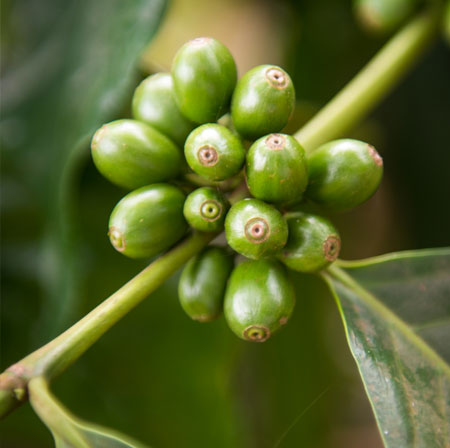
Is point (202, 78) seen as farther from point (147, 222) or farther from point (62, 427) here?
point (62, 427)

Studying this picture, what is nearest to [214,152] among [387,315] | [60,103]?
[387,315]

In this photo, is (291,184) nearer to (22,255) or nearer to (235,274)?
(235,274)

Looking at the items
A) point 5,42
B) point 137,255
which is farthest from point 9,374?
point 5,42

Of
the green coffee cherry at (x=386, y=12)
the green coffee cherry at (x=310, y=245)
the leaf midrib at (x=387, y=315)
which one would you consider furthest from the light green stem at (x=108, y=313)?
the green coffee cherry at (x=386, y=12)

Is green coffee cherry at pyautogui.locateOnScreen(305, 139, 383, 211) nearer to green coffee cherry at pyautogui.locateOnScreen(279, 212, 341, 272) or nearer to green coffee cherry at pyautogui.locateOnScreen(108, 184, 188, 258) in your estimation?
green coffee cherry at pyautogui.locateOnScreen(279, 212, 341, 272)

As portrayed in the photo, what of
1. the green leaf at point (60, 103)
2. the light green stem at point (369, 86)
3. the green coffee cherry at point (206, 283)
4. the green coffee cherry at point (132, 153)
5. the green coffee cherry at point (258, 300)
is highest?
the green leaf at point (60, 103)

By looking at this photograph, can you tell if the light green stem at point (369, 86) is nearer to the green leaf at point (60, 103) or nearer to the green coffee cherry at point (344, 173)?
the green coffee cherry at point (344, 173)

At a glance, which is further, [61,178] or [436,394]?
[61,178]
